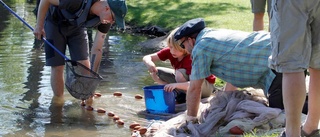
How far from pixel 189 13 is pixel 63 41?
7.90 meters

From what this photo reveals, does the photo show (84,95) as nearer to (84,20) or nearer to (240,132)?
(84,20)

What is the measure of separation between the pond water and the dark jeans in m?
1.33

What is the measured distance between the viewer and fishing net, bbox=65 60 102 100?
259 inches

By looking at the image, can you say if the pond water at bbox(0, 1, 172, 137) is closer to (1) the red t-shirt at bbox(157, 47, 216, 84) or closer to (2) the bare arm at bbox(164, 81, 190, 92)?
(2) the bare arm at bbox(164, 81, 190, 92)

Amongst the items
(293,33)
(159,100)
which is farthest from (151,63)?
(293,33)

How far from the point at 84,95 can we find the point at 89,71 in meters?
0.26

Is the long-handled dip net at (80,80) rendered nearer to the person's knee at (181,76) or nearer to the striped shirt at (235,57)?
the person's knee at (181,76)

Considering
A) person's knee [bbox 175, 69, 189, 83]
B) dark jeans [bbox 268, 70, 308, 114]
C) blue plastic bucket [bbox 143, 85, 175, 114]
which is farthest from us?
person's knee [bbox 175, 69, 189, 83]

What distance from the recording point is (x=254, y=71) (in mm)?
5570

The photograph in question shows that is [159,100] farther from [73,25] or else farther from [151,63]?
[73,25]

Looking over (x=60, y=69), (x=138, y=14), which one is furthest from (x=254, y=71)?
(x=138, y=14)

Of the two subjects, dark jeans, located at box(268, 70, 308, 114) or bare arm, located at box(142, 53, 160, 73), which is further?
bare arm, located at box(142, 53, 160, 73)

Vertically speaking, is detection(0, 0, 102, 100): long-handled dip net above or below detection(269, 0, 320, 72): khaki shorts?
below

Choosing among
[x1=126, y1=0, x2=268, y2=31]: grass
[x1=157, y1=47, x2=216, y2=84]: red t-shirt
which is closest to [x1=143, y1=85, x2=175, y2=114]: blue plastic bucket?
[x1=157, y1=47, x2=216, y2=84]: red t-shirt
